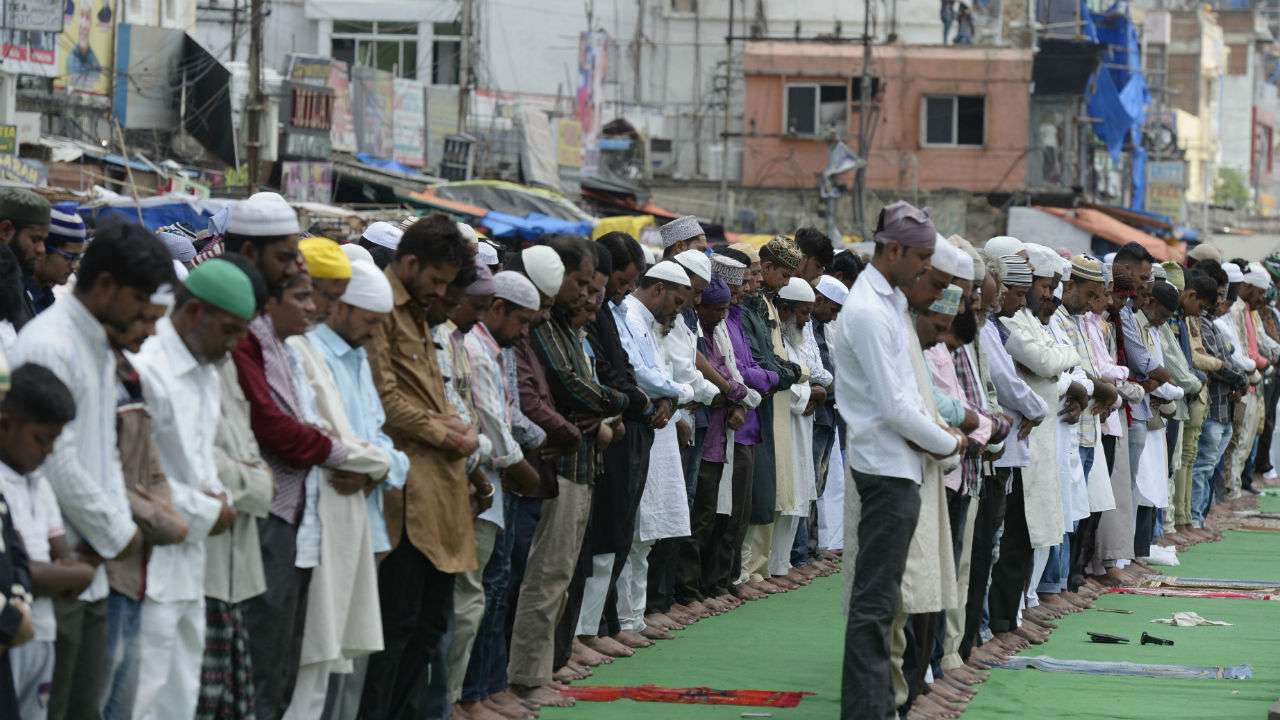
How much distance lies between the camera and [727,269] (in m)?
11.7

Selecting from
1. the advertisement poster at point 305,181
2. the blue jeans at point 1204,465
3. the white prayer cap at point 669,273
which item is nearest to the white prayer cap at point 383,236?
the white prayer cap at point 669,273

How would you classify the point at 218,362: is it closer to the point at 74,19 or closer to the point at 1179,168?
the point at 74,19

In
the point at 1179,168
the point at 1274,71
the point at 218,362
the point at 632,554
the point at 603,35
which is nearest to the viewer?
the point at 218,362

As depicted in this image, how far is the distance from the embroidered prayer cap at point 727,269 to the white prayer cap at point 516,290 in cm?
356

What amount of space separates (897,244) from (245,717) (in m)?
3.05

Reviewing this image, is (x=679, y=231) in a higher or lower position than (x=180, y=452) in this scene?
higher

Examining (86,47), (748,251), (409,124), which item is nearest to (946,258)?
(748,251)

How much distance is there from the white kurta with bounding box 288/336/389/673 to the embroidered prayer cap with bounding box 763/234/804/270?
250 inches

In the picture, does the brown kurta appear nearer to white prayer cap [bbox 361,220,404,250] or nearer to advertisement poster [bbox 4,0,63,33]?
white prayer cap [bbox 361,220,404,250]

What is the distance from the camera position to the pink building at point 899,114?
42.4 metres

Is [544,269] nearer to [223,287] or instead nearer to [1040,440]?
[223,287]

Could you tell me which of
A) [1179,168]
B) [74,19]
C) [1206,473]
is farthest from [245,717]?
[1179,168]

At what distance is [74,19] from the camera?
27.8m

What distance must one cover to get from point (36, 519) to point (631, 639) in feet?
17.9
